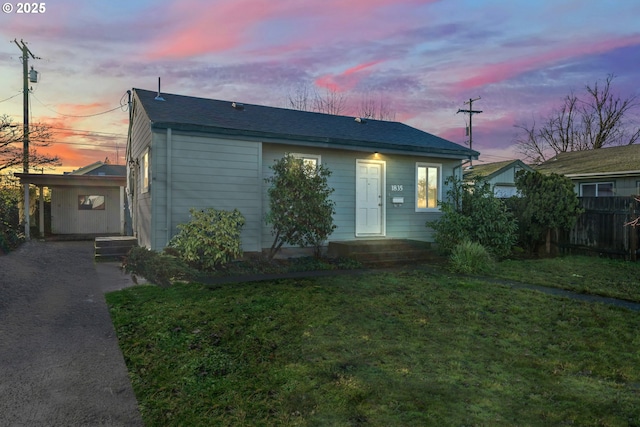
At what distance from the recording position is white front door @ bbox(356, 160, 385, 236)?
10711mm

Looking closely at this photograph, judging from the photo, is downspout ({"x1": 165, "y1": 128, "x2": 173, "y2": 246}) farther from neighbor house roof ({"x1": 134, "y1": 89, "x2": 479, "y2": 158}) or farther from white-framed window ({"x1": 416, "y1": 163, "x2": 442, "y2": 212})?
white-framed window ({"x1": 416, "y1": 163, "x2": 442, "y2": 212})

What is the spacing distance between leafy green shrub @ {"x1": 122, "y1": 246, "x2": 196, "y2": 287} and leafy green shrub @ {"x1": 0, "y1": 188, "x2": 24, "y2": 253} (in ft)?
19.3

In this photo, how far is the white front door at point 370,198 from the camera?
35.1ft

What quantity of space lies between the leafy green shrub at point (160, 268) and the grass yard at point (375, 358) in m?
1.09

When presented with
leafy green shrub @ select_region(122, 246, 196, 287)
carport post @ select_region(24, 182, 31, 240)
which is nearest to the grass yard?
leafy green shrub @ select_region(122, 246, 196, 287)

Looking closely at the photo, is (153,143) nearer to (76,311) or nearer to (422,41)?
(76,311)

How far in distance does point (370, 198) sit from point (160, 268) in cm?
587

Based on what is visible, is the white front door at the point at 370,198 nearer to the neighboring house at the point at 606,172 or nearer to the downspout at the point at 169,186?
the downspout at the point at 169,186

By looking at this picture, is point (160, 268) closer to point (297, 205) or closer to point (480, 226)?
point (297, 205)

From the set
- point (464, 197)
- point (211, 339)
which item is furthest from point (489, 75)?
point (211, 339)

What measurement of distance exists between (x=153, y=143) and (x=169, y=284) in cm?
323

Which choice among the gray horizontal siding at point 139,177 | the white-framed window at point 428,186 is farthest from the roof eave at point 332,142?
the gray horizontal siding at point 139,177

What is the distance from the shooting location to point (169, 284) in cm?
674

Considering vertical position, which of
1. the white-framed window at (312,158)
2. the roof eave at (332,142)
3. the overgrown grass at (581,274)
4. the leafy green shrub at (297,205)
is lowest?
the overgrown grass at (581,274)
